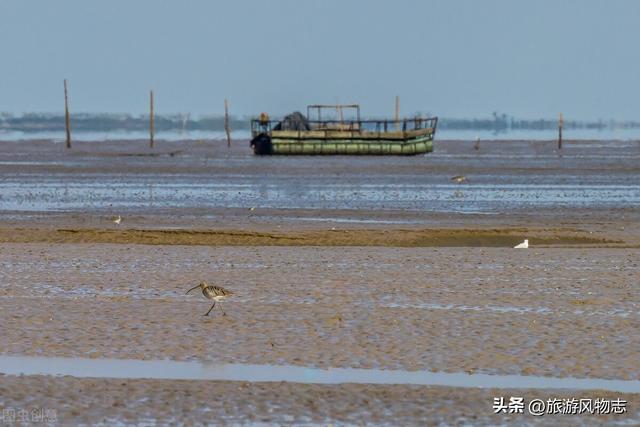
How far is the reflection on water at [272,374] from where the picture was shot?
32.9ft

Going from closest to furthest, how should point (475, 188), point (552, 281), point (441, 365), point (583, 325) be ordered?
1. point (441, 365)
2. point (583, 325)
3. point (552, 281)
4. point (475, 188)

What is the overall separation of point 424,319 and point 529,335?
1301 mm

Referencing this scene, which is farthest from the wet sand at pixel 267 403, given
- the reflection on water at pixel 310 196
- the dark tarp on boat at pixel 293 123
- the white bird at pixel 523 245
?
the dark tarp on boat at pixel 293 123

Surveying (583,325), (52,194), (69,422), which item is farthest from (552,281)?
(52,194)

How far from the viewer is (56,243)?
69.9ft

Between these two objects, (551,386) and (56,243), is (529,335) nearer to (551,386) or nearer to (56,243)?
(551,386)

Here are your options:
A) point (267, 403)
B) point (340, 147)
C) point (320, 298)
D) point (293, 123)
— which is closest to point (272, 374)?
point (267, 403)

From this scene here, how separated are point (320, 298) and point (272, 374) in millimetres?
4250

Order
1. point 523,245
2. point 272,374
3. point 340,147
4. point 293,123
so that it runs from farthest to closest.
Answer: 1. point 293,123
2. point 340,147
3. point 523,245
4. point 272,374

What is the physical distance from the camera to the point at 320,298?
14.6 metres

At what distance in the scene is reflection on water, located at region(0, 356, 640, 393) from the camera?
395 inches

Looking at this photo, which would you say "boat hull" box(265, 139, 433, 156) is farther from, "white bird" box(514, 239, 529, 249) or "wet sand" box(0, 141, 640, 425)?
"white bird" box(514, 239, 529, 249)

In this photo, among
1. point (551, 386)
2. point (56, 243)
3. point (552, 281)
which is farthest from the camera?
point (56, 243)

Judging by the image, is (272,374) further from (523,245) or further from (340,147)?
(340,147)
